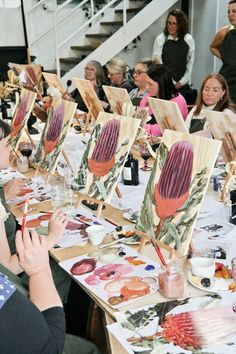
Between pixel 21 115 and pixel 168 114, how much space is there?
96 cm

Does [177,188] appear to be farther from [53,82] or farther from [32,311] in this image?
[53,82]

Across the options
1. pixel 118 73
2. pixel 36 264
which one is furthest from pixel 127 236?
pixel 118 73

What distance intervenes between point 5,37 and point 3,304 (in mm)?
6045

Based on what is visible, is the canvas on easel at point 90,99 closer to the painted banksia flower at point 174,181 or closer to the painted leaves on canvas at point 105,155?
the painted leaves on canvas at point 105,155

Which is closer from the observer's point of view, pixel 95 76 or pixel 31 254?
pixel 31 254

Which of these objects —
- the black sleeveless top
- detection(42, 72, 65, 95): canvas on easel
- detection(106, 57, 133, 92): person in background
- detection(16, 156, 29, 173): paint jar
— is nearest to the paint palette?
detection(16, 156, 29, 173): paint jar

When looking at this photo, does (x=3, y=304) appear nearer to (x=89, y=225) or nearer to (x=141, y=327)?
(x=141, y=327)

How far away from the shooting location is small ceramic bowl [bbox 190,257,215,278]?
1.23 metres

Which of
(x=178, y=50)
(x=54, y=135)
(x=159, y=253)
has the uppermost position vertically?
(x=178, y=50)

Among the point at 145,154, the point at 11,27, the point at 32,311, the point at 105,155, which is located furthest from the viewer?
the point at 11,27

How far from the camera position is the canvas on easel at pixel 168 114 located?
213 cm

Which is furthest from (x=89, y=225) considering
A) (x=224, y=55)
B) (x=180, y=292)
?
(x=224, y=55)

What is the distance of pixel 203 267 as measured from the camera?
124 centimetres

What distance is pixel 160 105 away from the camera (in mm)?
2236
